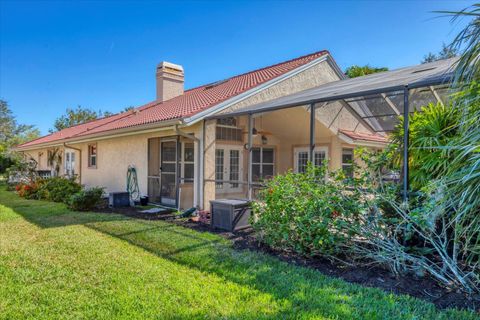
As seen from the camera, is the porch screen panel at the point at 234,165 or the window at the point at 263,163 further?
the window at the point at 263,163

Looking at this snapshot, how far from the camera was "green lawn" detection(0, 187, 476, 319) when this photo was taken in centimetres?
319

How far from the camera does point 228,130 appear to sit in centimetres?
1210

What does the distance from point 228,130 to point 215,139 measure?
1.99 meters

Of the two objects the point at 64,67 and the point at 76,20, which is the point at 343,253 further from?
the point at 64,67

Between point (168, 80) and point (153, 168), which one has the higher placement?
point (168, 80)

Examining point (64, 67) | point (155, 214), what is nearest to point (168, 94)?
point (155, 214)

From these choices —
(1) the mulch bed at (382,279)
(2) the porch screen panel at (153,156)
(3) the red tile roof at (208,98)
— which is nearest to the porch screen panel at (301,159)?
(3) the red tile roof at (208,98)

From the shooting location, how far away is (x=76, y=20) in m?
13.5

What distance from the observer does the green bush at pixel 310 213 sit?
473 cm

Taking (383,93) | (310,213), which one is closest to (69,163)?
(310,213)

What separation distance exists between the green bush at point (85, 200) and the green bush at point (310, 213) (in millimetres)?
6760

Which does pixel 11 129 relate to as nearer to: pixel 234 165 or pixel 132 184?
pixel 132 184

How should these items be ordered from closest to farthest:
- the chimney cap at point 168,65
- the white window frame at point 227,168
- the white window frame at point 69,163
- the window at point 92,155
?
the white window frame at point 227,168, the window at point 92,155, the chimney cap at point 168,65, the white window frame at point 69,163

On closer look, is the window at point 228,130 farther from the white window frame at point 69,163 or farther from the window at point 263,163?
the white window frame at point 69,163
